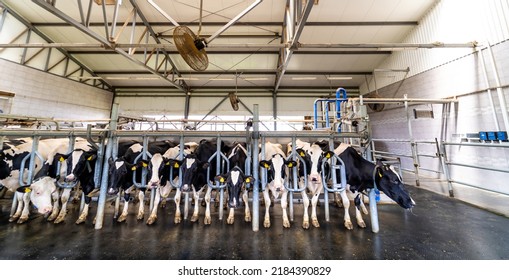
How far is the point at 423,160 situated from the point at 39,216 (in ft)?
32.4

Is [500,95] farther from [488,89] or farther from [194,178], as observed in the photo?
[194,178]

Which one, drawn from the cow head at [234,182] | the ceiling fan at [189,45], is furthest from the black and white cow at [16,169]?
the cow head at [234,182]

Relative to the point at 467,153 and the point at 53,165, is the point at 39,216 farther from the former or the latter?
the point at 467,153

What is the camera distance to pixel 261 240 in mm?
2236

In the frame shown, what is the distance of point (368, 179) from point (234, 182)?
195 cm

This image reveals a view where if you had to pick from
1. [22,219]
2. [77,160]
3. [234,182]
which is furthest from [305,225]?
[22,219]

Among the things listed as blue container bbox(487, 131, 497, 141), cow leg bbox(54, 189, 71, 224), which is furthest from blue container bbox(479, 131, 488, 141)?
cow leg bbox(54, 189, 71, 224)

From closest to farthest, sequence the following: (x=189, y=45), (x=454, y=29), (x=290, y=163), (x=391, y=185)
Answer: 1. (x=391, y=185)
2. (x=290, y=163)
3. (x=189, y=45)
4. (x=454, y=29)

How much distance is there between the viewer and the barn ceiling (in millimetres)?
5094

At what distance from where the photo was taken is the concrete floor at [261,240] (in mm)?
1942

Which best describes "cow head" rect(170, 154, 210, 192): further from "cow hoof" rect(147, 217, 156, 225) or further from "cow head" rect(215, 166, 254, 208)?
"cow hoof" rect(147, 217, 156, 225)

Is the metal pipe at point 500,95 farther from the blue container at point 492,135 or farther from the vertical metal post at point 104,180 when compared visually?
the vertical metal post at point 104,180

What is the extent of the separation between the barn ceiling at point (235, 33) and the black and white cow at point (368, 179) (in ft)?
10.5
